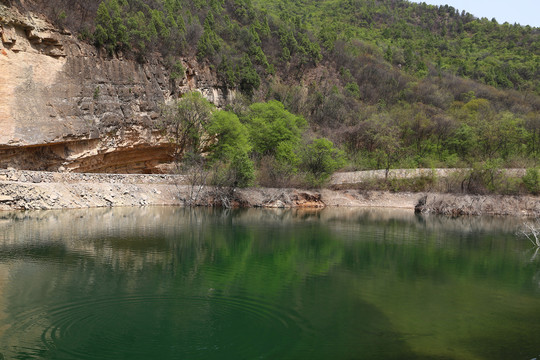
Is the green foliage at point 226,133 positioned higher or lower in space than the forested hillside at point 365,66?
lower

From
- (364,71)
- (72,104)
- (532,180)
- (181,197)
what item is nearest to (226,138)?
(181,197)

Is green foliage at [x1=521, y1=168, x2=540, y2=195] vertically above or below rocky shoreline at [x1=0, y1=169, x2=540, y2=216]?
above

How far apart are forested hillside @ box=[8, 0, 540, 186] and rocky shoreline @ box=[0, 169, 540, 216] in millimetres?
6775

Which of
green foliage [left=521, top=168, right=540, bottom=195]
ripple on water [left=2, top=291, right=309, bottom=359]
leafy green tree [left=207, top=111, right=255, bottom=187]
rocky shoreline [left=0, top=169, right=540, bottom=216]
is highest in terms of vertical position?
leafy green tree [left=207, top=111, right=255, bottom=187]

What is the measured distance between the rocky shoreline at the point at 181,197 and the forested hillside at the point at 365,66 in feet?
22.2

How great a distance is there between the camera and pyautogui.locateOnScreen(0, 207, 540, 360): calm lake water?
33.8 feet

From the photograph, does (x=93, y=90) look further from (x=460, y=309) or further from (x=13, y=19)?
(x=460, y=309)

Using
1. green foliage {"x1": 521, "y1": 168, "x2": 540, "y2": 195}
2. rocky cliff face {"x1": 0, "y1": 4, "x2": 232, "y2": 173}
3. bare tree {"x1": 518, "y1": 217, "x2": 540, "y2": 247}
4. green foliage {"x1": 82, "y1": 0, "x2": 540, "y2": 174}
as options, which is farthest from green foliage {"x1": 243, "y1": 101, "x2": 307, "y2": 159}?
bare tree {"x1": 518, "y1": 217, "x2": 540, "y2": 247}

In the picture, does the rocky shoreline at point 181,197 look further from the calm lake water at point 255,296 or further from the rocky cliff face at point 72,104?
the calm lake water at point 255,296

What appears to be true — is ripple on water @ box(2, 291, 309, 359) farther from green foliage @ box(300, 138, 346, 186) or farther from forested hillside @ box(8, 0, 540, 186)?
green foliage @ box(300, 138, 346, 186)

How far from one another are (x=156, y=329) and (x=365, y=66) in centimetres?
9160

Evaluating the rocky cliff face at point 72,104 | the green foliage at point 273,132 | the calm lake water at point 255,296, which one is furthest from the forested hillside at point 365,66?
the calm lake water at point 255,296

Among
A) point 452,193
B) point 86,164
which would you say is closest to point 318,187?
point 452,193

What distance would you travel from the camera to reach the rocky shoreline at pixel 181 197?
3584 centimetres
